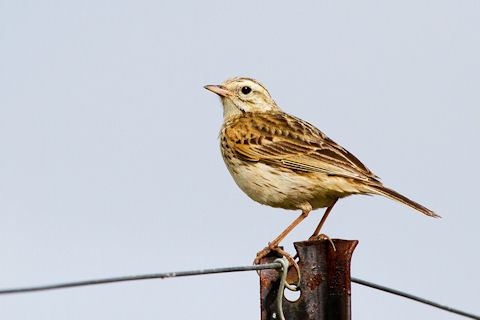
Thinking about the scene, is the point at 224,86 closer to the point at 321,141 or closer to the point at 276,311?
the point at 321,141

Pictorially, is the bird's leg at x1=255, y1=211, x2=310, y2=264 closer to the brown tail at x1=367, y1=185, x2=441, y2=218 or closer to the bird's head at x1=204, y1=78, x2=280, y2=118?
the brown tail at x1=367, y1=185, x2=441, y2=218

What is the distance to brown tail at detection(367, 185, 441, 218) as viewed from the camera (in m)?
9.93

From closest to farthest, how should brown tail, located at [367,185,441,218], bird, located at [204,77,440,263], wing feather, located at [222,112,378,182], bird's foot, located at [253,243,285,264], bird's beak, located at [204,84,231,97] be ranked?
bird's foot, located at [253,243,285,264] → brown tail, located at [367,185,441,218] → bird, located at [204,77,440,263] → wing feather, located at [222,112,378,182] → bird's beak, located at [204,84,231,97]

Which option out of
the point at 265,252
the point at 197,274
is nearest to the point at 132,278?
the point at 197,274

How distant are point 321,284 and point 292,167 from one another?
13.1 feet

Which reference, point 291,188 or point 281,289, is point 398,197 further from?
point 281,289

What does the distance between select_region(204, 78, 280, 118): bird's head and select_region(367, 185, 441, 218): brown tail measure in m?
3.35

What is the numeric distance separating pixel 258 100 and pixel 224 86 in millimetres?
500

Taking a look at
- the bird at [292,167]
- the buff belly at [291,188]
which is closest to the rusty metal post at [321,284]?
the bird at [292,167]

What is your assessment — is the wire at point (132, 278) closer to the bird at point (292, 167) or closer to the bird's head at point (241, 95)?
the bird at point (292, 167)

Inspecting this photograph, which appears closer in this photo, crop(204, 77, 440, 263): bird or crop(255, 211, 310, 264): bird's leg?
crop(255, 211, 310, 264): bird's leg

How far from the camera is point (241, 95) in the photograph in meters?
13.7

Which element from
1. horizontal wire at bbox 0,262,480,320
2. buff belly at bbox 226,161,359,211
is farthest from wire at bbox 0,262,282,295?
buff belly at bbox 226,161,359,211

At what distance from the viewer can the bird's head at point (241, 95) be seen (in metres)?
13.6
